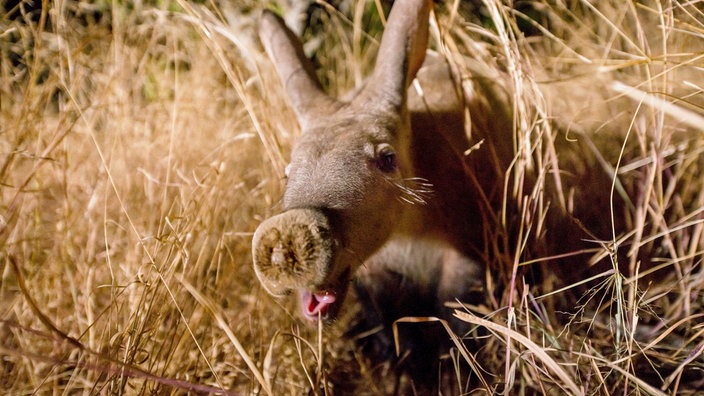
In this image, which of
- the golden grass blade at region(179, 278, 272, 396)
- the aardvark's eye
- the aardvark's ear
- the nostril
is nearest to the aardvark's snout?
the nostril

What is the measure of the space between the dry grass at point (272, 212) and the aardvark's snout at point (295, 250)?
0.82ft

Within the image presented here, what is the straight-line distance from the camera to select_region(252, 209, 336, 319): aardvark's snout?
1621 mm

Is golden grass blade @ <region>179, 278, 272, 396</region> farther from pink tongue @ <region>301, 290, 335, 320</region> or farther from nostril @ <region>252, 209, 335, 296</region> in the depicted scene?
pink tongue @ <region>301, 290, 335, 320</region>

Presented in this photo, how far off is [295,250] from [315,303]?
436 millimetres

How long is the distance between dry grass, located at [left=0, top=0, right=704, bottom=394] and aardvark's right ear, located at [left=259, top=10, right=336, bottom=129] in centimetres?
22

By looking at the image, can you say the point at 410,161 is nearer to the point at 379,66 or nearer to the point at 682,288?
the point at 379,66

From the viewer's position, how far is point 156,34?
4004mm

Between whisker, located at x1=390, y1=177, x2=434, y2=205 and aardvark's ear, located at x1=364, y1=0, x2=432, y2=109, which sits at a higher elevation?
aardvark's ear, located at x1=364, y1=0, x2=432, y2=109

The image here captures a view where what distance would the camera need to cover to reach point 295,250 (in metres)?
1.62

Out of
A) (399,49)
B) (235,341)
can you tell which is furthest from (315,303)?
(399,49)

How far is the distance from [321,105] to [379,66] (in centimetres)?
32

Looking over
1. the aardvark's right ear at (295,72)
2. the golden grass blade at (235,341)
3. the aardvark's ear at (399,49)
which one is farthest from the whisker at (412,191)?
the golden grass blade at (235,341)

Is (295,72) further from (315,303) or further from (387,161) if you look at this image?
(315,303)

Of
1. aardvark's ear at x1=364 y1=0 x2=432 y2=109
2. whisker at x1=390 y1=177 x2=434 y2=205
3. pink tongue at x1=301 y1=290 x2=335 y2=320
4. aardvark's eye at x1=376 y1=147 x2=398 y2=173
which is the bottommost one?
pink tongue at x1=301 y1=290 x2=335 y2=320
